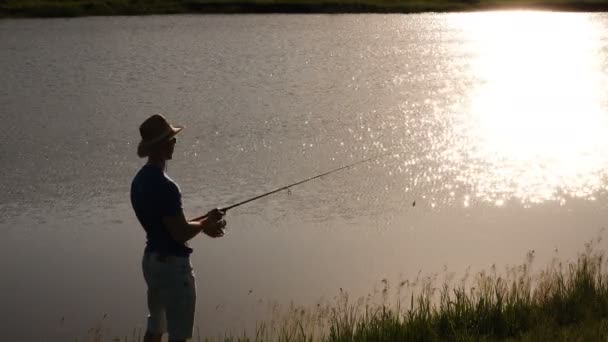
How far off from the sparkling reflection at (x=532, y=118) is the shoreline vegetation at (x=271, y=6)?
809cm

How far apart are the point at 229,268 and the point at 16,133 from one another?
27.3ft

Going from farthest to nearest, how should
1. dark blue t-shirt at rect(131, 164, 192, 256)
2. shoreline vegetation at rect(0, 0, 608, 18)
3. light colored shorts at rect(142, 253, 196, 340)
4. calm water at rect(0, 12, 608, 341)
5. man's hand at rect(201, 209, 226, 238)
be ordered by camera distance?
shoreline vegetation at rect(0, 0, 608, 18) < calm water at rect(0, 12, 608, 341) < man's hand at rect(201, 209, 226, 238) < light colored shorts at rect(142, 253, 196, 340) < dark blue t-shirt at rect(131, 164, 192, 256)

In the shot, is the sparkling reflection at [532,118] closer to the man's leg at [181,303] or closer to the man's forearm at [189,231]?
the man's leg at [181,303]

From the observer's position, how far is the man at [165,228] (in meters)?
5.26

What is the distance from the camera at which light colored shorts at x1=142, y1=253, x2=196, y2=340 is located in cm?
541

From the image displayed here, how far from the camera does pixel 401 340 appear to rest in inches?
252

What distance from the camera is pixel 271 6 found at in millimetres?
39406

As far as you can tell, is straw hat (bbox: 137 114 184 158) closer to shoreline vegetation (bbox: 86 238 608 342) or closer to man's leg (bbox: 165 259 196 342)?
man's leg (bbox: 165 259 196 342)

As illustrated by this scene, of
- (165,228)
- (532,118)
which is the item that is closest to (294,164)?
(532,118)

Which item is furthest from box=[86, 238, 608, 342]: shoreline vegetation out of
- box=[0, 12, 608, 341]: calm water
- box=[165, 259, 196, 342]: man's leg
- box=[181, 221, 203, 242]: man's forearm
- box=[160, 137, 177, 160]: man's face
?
box=[160, 137, 177, 160]: man's face

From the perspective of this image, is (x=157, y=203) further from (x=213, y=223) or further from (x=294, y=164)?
(x=294, y=164)

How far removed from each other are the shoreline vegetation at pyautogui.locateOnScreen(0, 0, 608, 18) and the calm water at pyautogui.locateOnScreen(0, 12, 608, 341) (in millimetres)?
11486

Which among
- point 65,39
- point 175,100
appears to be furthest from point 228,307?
point 65,39

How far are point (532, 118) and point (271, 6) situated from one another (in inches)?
924
